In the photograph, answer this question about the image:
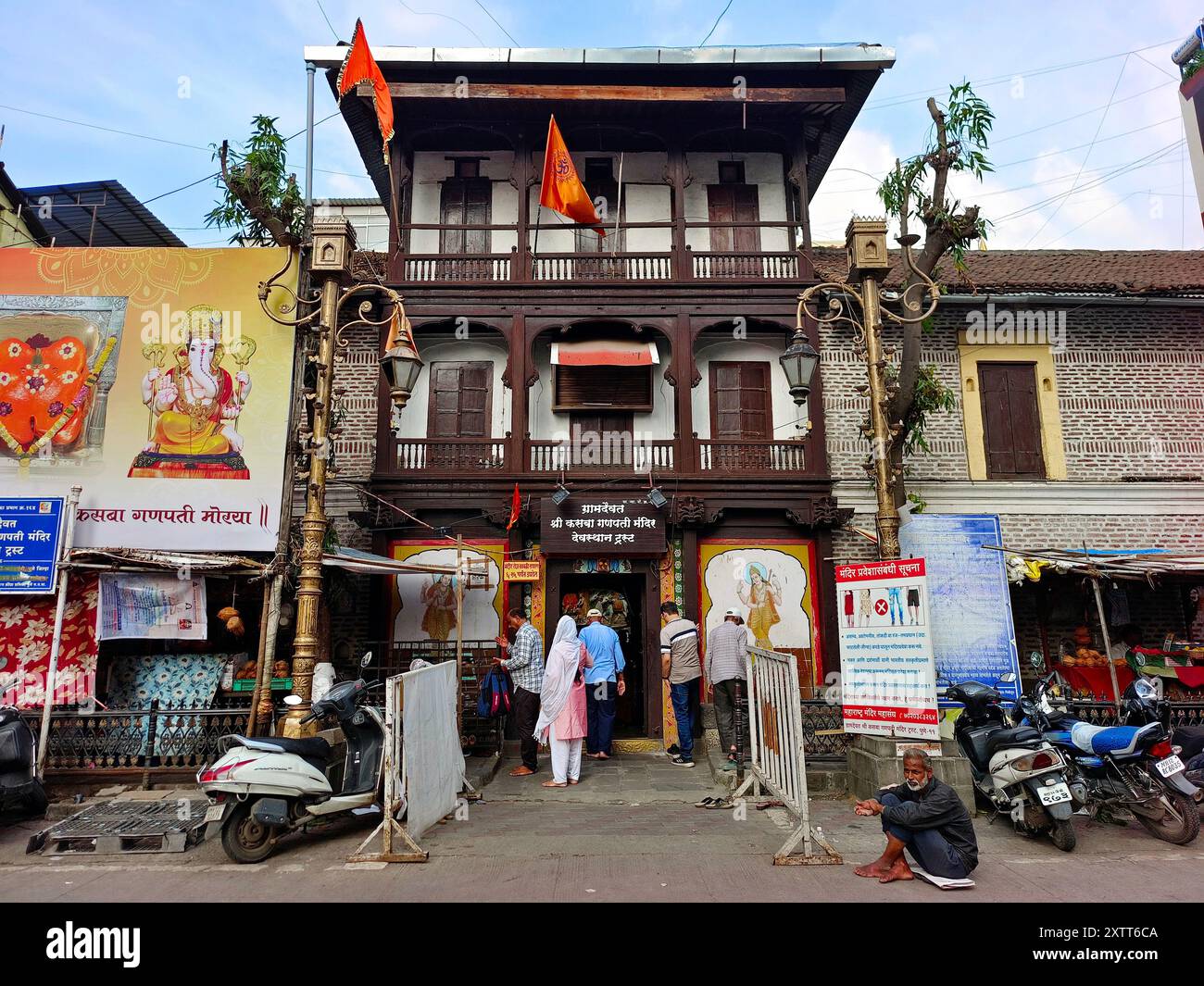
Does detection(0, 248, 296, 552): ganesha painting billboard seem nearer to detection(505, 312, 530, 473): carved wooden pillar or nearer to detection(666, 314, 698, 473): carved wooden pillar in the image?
detection(505, 312, 530, 473): carved wooden pillar

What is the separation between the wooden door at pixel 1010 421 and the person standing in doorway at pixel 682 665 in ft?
22.7

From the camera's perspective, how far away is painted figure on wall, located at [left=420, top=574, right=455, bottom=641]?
A: 11797 mm

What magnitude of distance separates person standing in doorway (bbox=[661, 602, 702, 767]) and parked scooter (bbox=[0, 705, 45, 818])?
244 inches

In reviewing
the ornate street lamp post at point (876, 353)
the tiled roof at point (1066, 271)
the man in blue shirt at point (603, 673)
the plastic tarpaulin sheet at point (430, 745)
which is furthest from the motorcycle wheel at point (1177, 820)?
the tiled roof at point (1066, 271)

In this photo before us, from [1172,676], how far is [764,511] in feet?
20.2

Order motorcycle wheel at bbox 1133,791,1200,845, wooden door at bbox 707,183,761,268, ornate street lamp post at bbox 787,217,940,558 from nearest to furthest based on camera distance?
motorcycle wheel at bbox 1133,791,1200,845, ornate street lamp post at bbox 787,217,940,558, wooden door at bbox 707,183,761,268

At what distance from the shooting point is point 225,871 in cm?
553

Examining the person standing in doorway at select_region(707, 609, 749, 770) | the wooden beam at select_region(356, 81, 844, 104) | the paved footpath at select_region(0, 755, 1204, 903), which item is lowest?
the paved footpath at select_region(0, 755, 1204, 903)

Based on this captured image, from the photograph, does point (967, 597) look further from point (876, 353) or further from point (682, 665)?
point (682, 665)

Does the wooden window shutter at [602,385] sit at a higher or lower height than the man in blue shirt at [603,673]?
higher

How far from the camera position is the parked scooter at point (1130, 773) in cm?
611

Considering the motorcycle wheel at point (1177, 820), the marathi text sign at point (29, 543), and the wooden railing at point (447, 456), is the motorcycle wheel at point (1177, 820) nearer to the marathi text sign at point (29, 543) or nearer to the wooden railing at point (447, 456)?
the wooden railing at point (447, 456)

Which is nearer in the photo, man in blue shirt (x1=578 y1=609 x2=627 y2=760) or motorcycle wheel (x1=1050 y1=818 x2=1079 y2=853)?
motorcycle wheel (x1=1050 y1=818 x2=1079 y2=853)

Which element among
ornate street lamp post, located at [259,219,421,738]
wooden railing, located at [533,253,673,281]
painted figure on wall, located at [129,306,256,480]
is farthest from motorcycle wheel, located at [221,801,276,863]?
wooden railing, located at [533,253,673,281]
